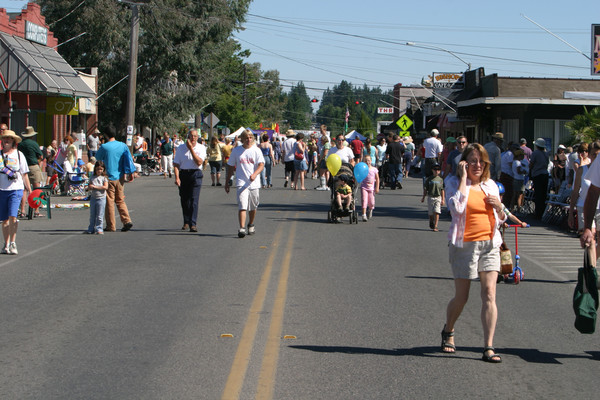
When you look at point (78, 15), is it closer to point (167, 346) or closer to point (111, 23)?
point (111, 23)

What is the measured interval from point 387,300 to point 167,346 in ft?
10.1

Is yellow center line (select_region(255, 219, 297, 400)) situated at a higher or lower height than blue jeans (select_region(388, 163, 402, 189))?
lower

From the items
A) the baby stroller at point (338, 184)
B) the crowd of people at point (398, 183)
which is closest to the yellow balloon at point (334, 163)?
the crowd of people at point (398, 183)

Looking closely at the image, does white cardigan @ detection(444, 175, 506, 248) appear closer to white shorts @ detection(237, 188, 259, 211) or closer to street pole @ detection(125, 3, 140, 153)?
white shorts @ detection(237, 188, 259, 211)

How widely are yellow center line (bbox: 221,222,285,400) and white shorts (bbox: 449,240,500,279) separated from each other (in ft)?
6.23

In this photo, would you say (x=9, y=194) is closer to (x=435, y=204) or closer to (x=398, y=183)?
(x=435, y=204)

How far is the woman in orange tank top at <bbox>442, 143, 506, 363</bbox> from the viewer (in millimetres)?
6785

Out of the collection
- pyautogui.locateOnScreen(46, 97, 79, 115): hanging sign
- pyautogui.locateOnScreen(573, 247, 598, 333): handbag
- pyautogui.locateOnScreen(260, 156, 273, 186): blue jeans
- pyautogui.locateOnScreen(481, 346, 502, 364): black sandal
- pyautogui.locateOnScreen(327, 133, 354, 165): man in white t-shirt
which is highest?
pyautogui.locateOnScreen(46, 97, 79, 115): hanging sign

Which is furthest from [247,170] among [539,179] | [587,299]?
[539,179]

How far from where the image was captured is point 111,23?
4400 centimetres

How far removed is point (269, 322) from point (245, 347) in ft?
3.32

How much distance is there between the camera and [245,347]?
7.03 m

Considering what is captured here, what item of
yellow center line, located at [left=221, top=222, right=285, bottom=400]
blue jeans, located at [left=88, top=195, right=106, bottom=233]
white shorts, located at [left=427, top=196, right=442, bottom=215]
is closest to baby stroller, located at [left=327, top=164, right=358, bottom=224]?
white shorts, located at [left=427, top=196, right=442, bottom=215]

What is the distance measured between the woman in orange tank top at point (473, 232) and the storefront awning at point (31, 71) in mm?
26244
